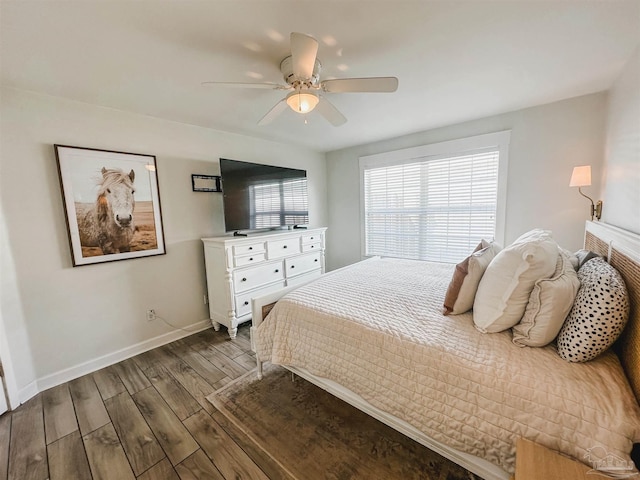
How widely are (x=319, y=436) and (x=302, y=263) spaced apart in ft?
7.18

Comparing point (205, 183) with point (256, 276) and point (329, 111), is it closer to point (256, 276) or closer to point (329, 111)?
point (256, 276)

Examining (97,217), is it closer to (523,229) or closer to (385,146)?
(385,146)

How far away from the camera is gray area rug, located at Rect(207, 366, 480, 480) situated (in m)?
1.32

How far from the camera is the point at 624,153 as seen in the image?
5.97ft

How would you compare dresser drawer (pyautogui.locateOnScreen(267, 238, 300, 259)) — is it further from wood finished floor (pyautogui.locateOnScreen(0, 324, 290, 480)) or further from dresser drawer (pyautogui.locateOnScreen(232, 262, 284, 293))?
wood finished floor (pyautogui.locateOnScreen(0, 324, 290, 480))

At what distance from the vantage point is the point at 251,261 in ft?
9.35

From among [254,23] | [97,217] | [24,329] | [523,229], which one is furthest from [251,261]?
[523,229]

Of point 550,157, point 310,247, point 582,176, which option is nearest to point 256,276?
point 310,247

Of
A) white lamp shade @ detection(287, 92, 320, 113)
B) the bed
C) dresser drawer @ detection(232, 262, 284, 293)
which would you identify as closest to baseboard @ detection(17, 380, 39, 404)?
dresser drawer @ detection(232, 262, 284, 293)

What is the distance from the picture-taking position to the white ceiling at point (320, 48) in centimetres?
124

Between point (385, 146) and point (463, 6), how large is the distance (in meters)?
2.47

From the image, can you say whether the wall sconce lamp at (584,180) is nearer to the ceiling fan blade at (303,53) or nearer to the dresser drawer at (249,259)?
the ceiling fan blade at (303,53)

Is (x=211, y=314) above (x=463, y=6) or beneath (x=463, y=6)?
beneath

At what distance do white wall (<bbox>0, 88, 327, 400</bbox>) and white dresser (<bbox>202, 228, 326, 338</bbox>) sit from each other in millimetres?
257
